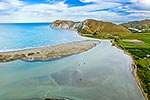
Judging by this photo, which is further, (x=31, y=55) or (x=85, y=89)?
(x=31, y=55)

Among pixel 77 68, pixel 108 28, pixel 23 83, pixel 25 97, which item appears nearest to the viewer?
pixel 25 97

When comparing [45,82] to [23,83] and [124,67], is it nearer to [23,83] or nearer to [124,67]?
[23,83]

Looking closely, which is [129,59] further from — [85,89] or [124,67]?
[85,89]

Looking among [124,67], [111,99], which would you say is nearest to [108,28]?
[124,67]

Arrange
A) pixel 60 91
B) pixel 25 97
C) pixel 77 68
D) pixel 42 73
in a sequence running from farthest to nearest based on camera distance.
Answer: pixel 77 68 → pixel 42 73 → pixel 60 91 → pixel 25 97

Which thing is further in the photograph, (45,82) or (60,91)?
(45,82)

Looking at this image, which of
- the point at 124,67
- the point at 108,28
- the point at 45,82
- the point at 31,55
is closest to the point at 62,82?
the point at 45,82
